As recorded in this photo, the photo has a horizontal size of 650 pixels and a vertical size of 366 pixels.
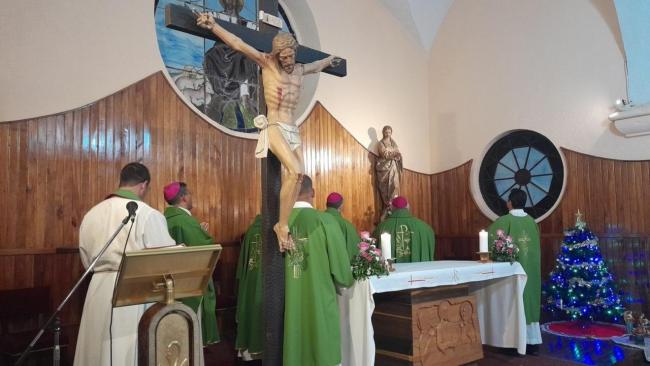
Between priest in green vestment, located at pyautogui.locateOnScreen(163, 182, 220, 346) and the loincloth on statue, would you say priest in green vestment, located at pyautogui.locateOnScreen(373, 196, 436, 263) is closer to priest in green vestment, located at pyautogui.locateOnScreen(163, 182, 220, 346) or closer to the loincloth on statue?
priest in green vestment, located at pyautogui.locateOnScreen(163, 182, 220, 346)

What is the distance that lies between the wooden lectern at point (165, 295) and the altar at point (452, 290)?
1640 millimetres

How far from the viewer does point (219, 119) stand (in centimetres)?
710

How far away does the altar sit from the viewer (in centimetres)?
418

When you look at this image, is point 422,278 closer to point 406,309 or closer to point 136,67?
point 406,309

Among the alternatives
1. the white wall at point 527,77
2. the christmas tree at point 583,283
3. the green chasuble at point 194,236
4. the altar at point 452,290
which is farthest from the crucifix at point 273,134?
the white wall at point 527,77

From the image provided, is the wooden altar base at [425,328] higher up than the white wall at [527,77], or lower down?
lower down

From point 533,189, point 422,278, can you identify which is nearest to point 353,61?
point 533,189

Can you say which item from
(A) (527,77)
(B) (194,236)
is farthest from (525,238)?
(B) (194,236)

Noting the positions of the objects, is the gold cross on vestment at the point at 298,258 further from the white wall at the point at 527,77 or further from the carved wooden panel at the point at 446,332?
the white wall at the point at 527,77

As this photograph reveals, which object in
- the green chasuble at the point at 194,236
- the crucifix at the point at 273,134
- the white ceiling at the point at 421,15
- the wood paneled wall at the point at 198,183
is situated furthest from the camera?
the white ceiling at the point at 421,15

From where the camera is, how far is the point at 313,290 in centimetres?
398

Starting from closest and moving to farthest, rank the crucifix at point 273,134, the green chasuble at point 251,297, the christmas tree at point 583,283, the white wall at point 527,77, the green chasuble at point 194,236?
the crucifix at point 273,134
the green chasuble at point 194,236
the green chasuble at point 251,297
the christmas tree at point 583,283
the white wall at point 527,77

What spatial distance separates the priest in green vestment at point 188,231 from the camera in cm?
496

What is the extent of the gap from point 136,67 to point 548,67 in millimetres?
6107
